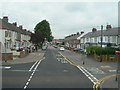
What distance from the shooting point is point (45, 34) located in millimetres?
66500

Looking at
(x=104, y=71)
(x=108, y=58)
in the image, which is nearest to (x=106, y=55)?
(x=108, y=58)

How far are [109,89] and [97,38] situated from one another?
138 feet

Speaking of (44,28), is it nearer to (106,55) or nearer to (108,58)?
(106,55)

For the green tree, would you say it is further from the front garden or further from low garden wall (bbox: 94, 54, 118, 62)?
low garden wall (bbox: 94, 54, 118, 62)

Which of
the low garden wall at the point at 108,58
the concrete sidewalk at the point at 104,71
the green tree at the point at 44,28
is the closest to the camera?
the concrete sidewalk at the point at 104,71

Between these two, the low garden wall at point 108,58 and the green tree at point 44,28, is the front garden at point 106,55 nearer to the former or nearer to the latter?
the low garden wall at point 108,58

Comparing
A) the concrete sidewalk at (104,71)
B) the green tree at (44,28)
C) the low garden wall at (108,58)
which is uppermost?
the green tree at (44,28)

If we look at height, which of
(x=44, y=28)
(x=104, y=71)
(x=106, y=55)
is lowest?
(x=104, y=71)

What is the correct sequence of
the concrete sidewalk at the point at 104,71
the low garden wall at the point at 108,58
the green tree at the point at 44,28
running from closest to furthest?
the concrete sidewalk at the point at 104,71, the low garden wall at the point at 108,58, the green tree at the point at 44,28

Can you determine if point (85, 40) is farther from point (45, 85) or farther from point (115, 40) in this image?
point (45, 85)

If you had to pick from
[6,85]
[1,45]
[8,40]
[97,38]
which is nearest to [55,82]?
[6,85]

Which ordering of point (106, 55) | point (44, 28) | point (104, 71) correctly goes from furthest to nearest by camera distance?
1. point (44, 28)
2. point (106, 55)
3. point (104, 71)

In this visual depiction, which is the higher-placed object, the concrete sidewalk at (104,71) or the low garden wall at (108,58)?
the low garden wall at (108,58)

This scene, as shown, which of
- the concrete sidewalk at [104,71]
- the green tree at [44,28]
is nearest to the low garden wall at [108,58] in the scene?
the concrete sidewalk at [104,71]
